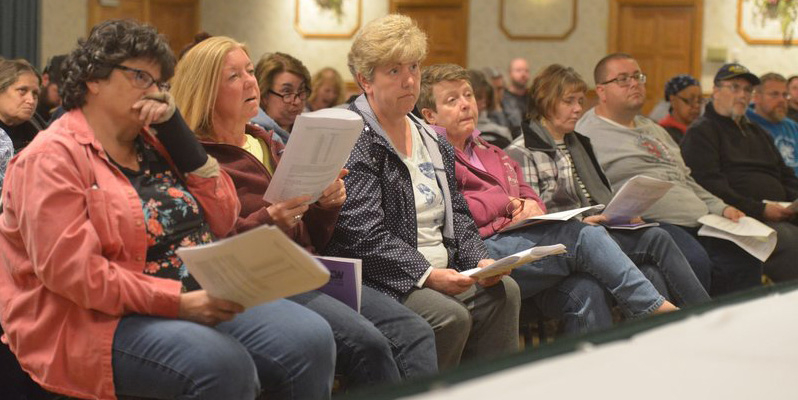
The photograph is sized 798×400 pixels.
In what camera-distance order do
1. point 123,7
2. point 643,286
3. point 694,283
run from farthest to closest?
point 123,7 < point 694,283 < point 643,286

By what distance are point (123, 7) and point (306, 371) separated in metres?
9.33

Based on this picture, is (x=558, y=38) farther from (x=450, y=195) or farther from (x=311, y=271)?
(x=311, y=271)

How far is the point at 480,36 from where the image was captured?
1165 centimetres

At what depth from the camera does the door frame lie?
11.2 m

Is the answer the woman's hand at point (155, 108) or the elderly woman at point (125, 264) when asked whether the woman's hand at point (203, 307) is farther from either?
the woman's hand at point (155, 108)

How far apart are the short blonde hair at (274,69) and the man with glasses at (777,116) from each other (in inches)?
122

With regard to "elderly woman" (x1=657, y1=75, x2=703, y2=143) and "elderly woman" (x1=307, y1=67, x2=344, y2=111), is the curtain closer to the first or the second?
"elderly woman" (x1=307, y1=67, x2=344, y2=111)

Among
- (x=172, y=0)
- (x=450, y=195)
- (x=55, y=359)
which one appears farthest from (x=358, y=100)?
(x=172, y=0)

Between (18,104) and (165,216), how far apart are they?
7.21 ft

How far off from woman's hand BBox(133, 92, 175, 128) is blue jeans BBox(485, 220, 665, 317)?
1476 mm

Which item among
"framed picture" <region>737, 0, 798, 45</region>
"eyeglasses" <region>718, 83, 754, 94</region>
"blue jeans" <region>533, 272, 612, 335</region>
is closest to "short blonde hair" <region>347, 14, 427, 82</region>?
"blue jeans" <region>533, 272, 612, 335</region>

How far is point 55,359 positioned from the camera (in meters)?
2.09

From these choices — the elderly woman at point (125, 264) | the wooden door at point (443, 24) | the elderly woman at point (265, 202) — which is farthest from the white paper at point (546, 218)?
the wooden door at point (443, 24)

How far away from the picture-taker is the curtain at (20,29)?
8867 millimetres
